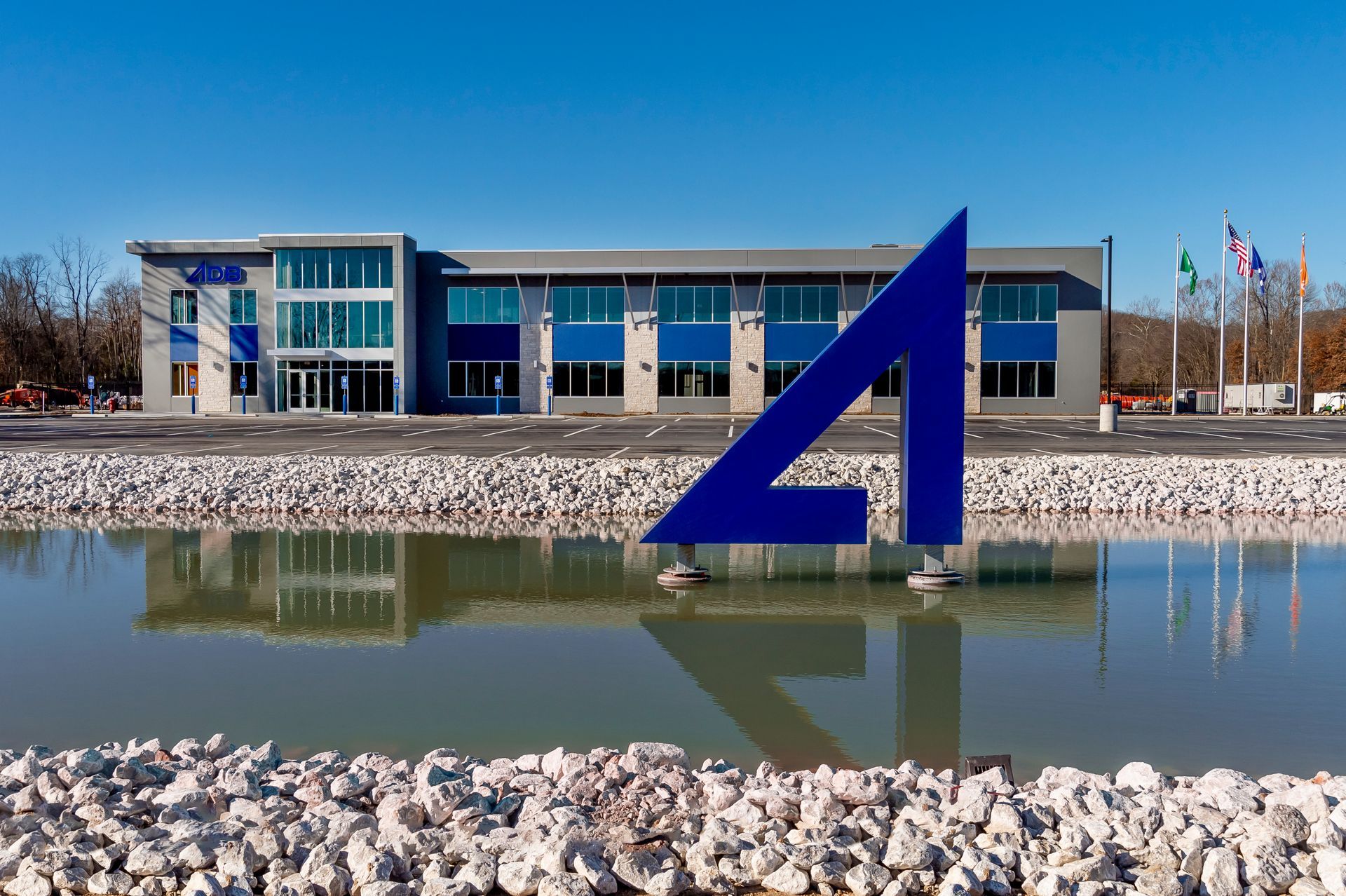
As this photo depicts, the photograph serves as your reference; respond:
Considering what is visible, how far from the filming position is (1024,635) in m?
7.60

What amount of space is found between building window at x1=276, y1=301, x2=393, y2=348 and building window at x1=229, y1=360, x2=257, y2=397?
2.25m

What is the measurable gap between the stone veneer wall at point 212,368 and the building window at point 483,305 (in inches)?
484

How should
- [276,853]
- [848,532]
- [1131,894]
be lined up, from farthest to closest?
[848,532] < [276,853] < [1131,894]

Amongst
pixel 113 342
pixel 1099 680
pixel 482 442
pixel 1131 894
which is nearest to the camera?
pixel 1131 894

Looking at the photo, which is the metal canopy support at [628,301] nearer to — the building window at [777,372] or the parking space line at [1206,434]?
the building window at [777,372]

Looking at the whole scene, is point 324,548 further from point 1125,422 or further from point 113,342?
point 113,342

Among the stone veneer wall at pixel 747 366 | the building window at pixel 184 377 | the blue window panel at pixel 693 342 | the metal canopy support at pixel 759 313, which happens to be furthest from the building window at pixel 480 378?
the building window at pixel 184 377

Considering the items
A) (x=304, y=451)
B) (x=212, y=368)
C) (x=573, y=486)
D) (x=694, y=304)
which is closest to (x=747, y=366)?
(x=694, y=304)

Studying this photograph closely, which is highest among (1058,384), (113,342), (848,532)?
(113,342)

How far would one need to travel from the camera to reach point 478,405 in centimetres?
5369

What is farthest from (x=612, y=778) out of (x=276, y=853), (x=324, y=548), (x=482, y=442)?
(x=482, y=442)

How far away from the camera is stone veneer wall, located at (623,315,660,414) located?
53.0 metres

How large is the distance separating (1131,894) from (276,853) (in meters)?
3.12

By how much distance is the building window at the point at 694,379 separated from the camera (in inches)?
2088
